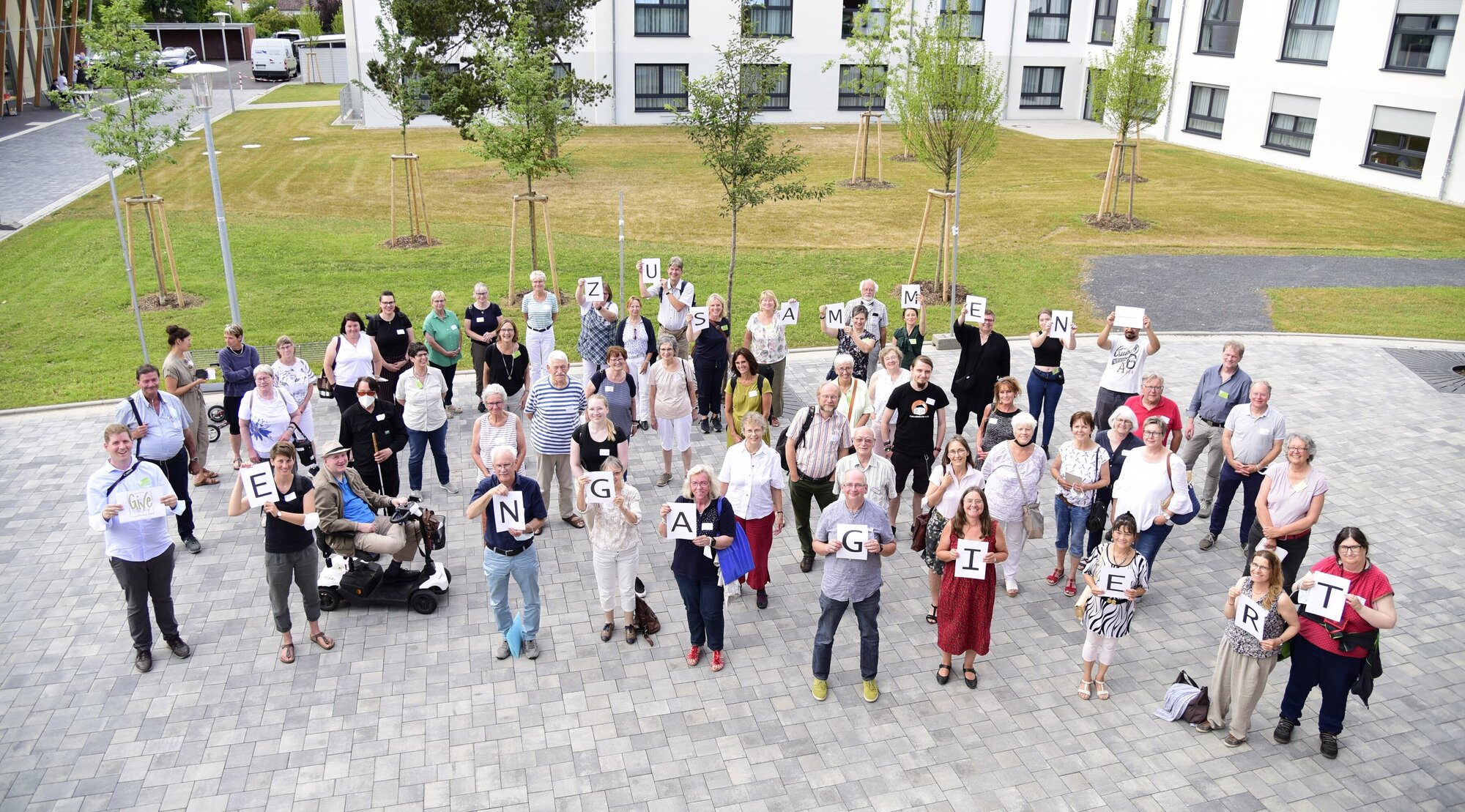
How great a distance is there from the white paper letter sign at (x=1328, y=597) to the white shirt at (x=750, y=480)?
13.0 ft

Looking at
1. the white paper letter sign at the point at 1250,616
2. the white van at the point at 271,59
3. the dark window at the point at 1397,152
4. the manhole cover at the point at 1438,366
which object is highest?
the white van at the point at 271,59

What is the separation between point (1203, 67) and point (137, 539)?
1500 inches

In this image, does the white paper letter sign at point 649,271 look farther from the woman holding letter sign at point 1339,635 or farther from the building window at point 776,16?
the building window at point 776,16

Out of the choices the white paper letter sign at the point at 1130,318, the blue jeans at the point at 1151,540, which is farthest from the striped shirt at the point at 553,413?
the white paper letter sign at the point at 1130,318

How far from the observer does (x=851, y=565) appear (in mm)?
7484

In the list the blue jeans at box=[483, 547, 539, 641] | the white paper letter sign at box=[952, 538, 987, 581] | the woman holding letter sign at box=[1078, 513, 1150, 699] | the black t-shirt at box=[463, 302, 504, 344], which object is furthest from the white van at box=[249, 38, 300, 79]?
the woman holding letter sign at box=[1078, 513, 1150, 699]

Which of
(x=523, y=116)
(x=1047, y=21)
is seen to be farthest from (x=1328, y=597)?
(x=1047, y=21)

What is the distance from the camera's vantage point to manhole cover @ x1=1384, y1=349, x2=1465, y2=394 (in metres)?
14.9

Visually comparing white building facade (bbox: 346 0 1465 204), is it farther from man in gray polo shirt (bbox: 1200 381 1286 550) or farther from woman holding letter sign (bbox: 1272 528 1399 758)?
woman holding letter sign (bbox: 1272 528 1399 758)

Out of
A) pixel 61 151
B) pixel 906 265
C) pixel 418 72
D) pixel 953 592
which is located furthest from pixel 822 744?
pixel 61 151

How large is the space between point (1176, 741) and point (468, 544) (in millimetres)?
6468

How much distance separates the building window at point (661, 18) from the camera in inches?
1597

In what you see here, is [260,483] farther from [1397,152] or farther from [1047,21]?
[1047,21]

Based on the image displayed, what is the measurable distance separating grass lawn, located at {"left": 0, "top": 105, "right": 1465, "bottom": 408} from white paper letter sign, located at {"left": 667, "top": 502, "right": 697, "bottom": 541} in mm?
9193
